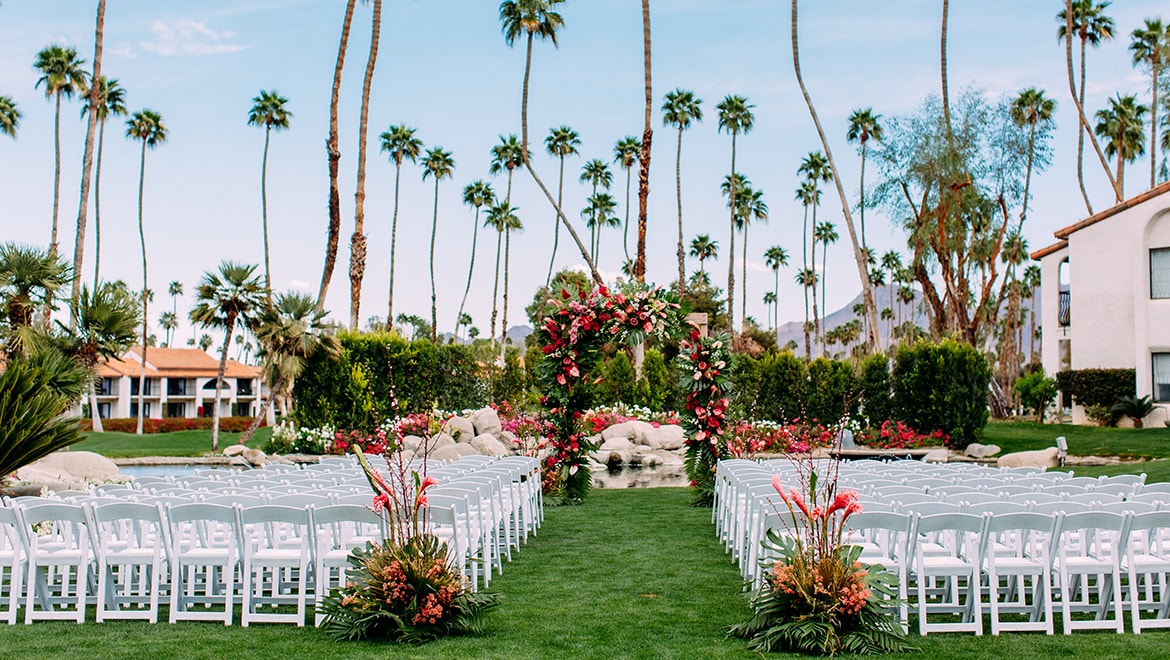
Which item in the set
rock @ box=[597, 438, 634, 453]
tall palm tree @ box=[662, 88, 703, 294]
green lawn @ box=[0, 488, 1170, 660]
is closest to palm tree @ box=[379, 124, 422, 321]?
tall palm tree @ box=[662, 88, 703, 294]

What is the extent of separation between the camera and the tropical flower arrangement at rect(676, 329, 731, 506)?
49.8ft

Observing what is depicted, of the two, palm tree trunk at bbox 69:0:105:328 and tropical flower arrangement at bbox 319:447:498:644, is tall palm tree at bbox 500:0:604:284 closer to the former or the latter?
palm tree trunk at bbox 69:0:105:328

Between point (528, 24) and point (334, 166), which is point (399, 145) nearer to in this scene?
point (528, 24)

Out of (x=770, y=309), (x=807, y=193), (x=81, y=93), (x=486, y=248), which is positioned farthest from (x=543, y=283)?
(x=770, y=309)

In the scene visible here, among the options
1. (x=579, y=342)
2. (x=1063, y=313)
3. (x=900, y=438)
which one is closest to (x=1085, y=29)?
(x=1063, y=313)

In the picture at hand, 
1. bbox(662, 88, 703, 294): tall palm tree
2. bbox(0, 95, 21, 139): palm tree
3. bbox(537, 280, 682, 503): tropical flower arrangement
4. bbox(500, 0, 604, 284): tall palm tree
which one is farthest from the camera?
bbox(662, 88, 703, 294): tall palm tree

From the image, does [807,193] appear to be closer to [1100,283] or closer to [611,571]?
[1100,283]

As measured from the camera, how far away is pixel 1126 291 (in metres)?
26.5

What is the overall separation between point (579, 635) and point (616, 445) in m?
16.7

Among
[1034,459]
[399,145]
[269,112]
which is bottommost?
[1034,459]

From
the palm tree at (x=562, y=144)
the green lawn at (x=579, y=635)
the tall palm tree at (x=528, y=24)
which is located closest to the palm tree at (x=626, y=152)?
the palm tree at (x=562, y=144)

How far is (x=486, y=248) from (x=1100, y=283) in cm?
4107

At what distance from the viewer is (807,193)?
62125mm

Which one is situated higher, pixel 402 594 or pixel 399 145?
pixel 399 145
